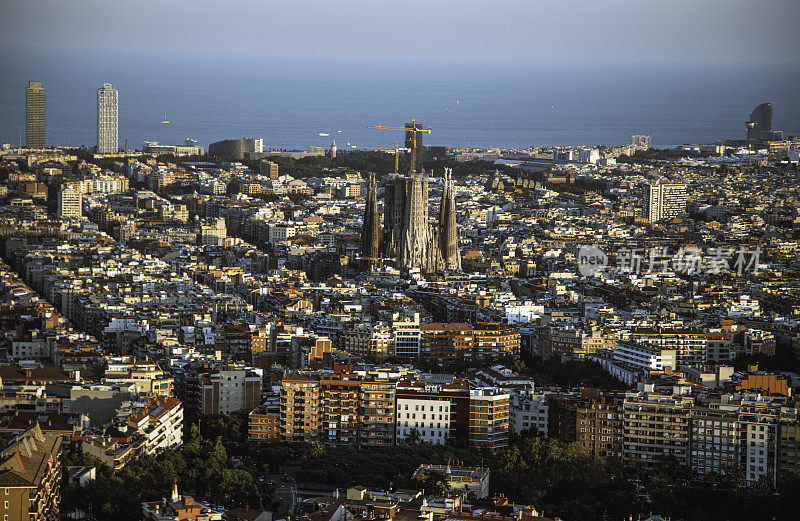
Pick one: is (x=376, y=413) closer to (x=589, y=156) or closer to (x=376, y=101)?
(x=589, y=156)

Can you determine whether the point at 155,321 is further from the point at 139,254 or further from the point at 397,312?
the point at 139,254

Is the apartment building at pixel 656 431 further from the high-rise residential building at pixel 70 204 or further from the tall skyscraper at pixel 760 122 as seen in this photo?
the tall skyscraper at pixel 760 122

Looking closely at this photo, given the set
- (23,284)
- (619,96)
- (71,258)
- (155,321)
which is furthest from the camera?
(619,96)

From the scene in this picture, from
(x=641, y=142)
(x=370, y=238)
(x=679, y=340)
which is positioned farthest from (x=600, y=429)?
(x=641, y=142)

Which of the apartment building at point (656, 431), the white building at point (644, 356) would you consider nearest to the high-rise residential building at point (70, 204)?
the white building at point (644, 356)

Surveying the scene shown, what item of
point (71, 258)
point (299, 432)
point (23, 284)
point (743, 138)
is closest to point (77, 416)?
point (299, 432)
